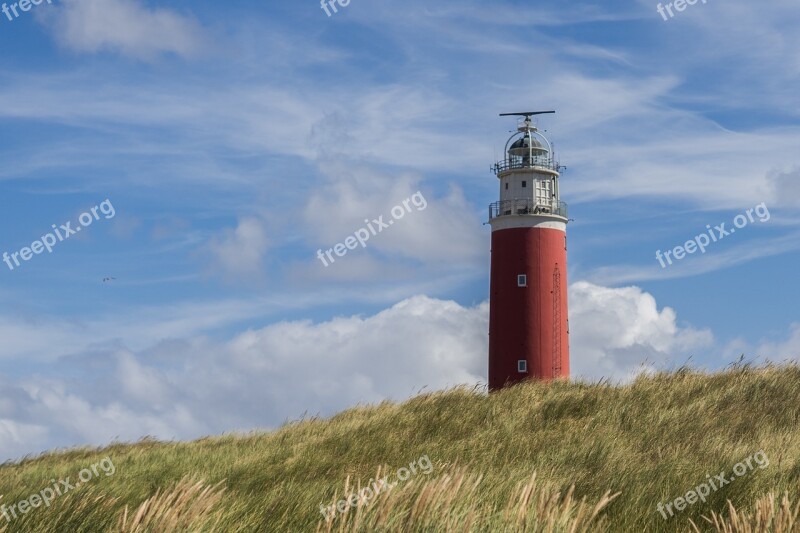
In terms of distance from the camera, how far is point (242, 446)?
14.9 m

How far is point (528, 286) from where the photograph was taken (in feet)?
90.2

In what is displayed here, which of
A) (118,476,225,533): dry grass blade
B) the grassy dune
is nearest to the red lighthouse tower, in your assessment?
the grassy dune

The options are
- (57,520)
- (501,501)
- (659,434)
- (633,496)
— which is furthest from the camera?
(659,434)

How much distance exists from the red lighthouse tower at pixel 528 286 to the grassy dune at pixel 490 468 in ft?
32.2

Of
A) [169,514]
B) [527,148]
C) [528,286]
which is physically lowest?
[169,514]

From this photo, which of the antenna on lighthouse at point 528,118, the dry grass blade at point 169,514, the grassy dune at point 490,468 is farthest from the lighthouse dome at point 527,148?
the dry grass blade at point 169,514

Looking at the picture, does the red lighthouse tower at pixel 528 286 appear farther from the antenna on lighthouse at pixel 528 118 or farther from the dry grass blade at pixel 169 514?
the dry grass blade at pixel 169 514

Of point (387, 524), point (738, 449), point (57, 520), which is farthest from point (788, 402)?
point (57, 520)

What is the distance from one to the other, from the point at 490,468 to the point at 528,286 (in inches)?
735

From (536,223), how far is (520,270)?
184 centimetres

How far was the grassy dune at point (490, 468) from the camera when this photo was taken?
16.7 ft

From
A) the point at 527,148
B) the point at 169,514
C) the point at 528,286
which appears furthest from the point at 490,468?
the point at 527,148

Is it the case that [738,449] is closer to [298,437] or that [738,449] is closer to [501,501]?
[501,501]

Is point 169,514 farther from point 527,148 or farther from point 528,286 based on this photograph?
point 527,148
